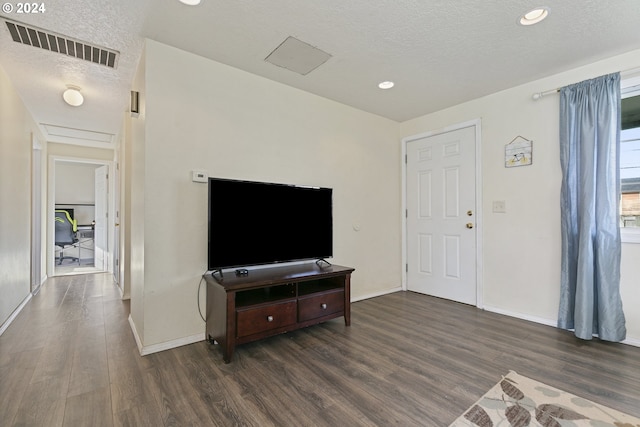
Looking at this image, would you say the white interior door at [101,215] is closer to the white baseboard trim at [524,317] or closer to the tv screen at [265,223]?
the tv screen at [265,223]

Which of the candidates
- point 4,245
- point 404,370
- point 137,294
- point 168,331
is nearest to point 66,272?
point 4,245

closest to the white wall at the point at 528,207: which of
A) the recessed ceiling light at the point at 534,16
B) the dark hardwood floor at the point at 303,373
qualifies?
the dark hardwood floor at the point at 303,373

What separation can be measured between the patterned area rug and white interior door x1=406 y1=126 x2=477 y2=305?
1.82 m

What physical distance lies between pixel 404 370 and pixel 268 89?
275cm

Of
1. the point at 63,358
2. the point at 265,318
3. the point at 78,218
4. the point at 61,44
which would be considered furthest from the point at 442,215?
the point at 78,218

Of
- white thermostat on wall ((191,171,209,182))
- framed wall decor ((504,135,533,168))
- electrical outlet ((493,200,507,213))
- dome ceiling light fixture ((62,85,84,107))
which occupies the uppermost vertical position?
dome ceiling light fixture ((62,85,84,107))

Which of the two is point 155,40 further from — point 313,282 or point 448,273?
point 448,273

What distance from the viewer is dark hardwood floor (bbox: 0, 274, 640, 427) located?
5.29 ft

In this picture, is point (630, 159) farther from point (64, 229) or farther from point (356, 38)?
point (64, 229)

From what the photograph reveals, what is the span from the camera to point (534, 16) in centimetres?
208

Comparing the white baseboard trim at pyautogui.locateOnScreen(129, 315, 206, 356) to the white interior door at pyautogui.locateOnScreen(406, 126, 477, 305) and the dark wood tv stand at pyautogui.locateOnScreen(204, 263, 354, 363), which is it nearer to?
the dark wood tv stand at pyautogui.locateOnScreen(204, 263, 354, 363)

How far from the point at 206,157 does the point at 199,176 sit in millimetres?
188

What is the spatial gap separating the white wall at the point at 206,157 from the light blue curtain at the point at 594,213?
207 centimetres

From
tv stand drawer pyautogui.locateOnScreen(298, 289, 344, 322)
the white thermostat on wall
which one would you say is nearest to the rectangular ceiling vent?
the white thermostat on wall
